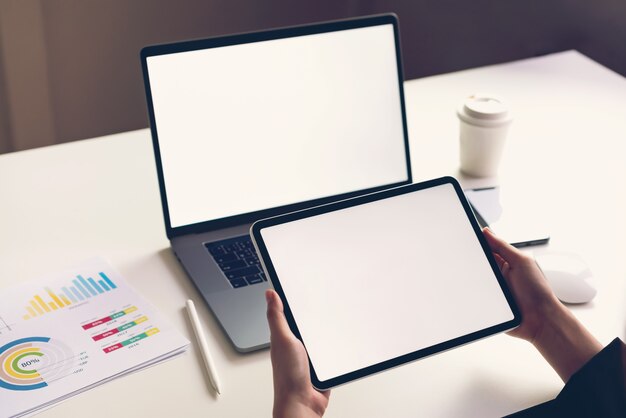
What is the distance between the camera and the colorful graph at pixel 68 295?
0.99 m

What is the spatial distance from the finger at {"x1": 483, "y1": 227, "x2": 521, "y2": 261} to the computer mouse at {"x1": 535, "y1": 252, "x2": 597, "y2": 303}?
11 centimetres

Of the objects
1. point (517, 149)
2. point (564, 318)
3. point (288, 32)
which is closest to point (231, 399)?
point (564, 318)

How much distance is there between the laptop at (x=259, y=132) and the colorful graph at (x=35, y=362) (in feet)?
0.62

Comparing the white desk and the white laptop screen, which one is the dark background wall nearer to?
the white desk

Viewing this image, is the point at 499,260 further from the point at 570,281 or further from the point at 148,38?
the point at 148,38

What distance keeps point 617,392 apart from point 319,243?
34 centimetres

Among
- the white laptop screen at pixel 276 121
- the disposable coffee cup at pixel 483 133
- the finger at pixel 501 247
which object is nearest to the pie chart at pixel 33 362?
the white laptop screen at pixel 276 121

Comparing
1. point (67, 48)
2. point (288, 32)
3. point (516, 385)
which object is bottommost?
point (516, 385)

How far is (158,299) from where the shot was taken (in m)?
1.03

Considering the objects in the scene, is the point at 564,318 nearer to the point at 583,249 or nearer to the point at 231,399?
the point at 583,249

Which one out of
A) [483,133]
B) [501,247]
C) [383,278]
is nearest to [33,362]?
[383,278]

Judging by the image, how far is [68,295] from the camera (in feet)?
3.34

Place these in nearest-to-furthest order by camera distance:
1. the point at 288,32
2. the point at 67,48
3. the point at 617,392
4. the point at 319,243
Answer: the point at 617,392 → the point at 319,243 → the point at 288,32 → the point at 67,48

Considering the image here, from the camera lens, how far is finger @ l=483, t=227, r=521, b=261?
93 centimetres
